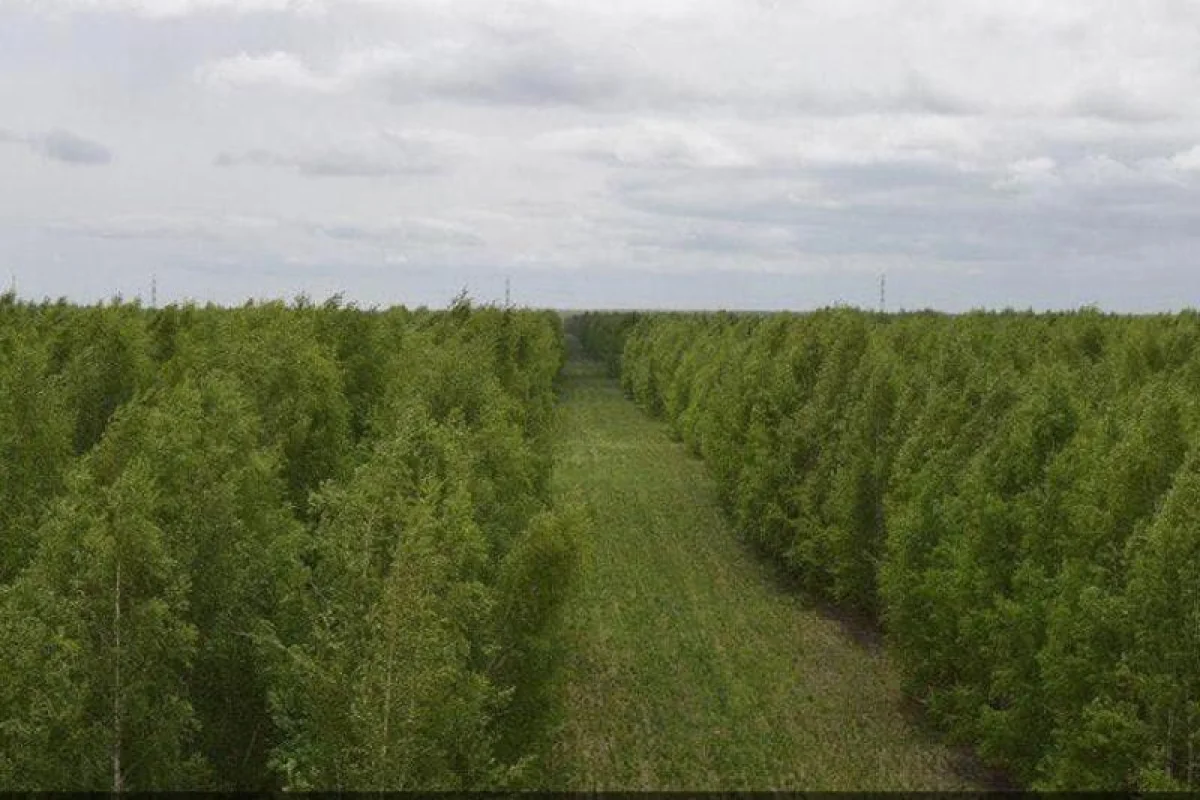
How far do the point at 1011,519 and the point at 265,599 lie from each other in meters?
19.1

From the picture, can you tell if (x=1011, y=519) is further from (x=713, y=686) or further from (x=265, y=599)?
(x=265, y=599)

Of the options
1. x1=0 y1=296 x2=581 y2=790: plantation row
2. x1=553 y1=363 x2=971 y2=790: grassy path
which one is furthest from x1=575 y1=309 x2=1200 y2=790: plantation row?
x1=0 y1=296 x2=581 y2=790: plantation row

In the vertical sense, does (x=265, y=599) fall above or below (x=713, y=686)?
above

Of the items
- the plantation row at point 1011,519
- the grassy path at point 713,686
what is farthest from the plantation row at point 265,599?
the plantation row at point 1011,519

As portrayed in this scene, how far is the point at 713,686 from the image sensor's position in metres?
41.8

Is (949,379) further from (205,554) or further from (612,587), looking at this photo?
(205,554)

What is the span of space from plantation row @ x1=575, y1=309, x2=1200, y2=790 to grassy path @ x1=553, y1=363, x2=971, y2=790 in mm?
1978

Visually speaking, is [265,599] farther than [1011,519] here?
No

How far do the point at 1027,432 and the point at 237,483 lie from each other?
68.3 feet

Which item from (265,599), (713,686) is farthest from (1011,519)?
(265,599)

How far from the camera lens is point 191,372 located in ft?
144

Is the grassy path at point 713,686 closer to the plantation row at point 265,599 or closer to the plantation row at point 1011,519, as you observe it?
the plantation row at point 1011,519

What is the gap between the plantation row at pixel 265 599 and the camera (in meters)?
19.2

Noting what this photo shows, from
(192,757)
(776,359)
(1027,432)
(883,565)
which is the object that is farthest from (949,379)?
(192,757)
